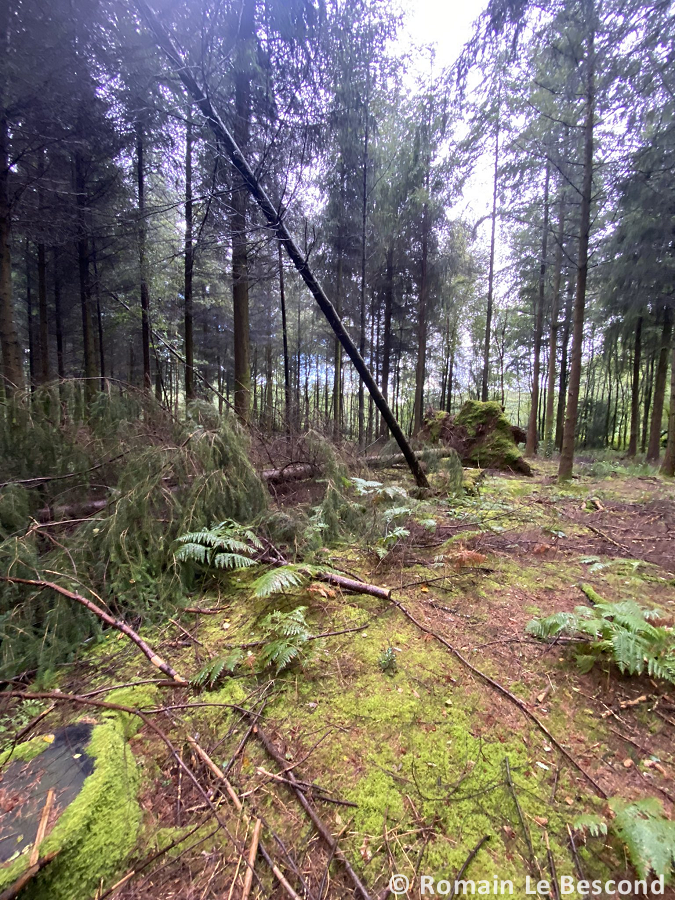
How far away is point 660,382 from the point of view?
11.0 meters

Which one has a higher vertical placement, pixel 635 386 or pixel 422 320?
pixel 422 320

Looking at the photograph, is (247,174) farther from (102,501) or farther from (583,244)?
(583,244)

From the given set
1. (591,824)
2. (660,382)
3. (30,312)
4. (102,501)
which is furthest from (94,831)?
(660,382)

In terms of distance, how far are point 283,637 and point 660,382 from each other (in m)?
14.6

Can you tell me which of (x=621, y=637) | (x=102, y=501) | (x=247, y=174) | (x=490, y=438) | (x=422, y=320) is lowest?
(x=621, y=637)

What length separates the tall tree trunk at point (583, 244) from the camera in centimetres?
574

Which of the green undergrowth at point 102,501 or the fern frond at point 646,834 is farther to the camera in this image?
the green undergrowth at point 102,501

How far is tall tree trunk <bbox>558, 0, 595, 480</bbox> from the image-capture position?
226 inches

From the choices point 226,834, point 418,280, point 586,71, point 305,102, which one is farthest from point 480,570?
point 418,280

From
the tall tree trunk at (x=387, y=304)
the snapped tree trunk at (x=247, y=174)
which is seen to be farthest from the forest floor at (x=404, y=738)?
the tall tree trunk at (x=387, y=304)

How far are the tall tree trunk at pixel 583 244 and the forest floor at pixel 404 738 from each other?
4.99 m

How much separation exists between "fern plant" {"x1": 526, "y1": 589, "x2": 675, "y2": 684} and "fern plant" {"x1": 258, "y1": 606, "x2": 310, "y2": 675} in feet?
4.54

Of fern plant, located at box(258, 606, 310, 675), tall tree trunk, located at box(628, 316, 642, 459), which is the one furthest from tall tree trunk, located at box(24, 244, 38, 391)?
tall tree trunk, located at box(628, 316, 642, 459)

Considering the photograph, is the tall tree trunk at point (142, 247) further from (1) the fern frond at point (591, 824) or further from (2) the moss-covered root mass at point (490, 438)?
(2) the moss-covered root mass at point (490, 438)
